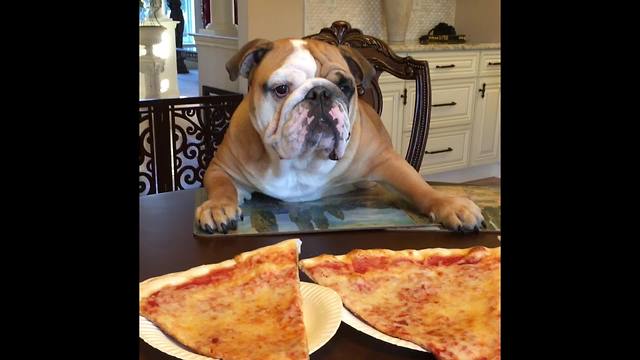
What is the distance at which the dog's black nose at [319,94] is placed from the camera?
109 centimetres

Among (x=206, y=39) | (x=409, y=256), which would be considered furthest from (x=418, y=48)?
(x=409, y=256)

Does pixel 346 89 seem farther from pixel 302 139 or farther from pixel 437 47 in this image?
pixel 437 47

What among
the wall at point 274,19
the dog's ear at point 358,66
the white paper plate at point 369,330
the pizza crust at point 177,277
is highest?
the wall at point 274,19

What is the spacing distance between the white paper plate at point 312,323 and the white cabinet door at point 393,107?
2700mm

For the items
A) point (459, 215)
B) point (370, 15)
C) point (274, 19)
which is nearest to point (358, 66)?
point (459, 215)

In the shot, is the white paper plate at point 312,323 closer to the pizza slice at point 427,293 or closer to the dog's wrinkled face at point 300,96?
the pizza slice at point 427,293

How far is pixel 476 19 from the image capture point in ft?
13.0

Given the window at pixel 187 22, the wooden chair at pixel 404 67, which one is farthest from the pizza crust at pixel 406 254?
the window at pixel 187 22

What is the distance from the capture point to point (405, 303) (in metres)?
0.65

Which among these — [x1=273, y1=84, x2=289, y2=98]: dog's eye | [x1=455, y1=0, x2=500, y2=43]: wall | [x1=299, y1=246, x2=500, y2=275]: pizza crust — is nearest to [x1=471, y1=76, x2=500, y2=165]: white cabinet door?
[x1=455, y1=0, x2=500, y2=43]: wall

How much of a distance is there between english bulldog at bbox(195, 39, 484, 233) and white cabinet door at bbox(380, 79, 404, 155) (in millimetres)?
2048
